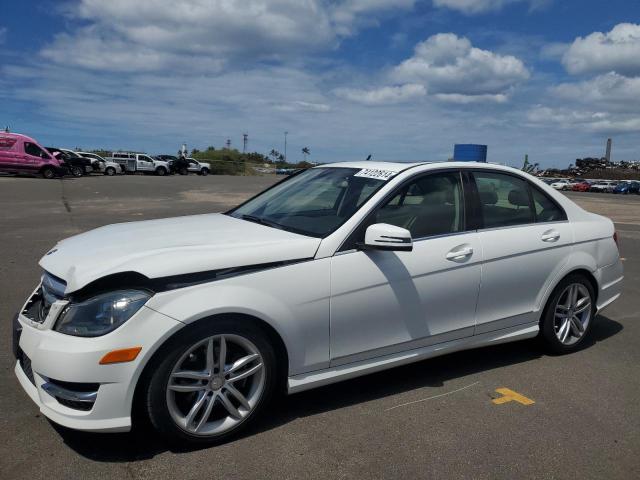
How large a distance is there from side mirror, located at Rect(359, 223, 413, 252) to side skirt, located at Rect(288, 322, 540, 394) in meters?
0.77

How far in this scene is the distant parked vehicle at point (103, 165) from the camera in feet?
134

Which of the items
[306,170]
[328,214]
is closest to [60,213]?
[306,170]

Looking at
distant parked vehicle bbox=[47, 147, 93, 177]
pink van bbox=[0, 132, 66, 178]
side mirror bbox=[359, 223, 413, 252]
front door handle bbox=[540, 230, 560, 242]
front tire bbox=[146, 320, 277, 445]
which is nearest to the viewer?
front tire bbox=[146, 320, 277, 445]

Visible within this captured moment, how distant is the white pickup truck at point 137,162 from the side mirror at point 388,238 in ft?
149

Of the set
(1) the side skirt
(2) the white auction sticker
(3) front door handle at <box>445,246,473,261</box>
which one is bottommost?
(1) the side skirt

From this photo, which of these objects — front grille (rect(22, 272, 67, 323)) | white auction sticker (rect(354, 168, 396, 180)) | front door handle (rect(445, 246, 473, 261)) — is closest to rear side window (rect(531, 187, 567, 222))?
front door handle (rect(445, 246, 473, 261))

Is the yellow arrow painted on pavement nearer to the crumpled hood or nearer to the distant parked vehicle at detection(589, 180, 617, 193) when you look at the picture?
the crumpled hood

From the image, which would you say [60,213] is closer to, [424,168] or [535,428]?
[424,168]

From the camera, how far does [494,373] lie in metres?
4.39

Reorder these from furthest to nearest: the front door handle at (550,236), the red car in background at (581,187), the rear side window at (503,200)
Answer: the red car in background at (581,187) < the front door handle at (550,236) < the rear side window at (503,200)

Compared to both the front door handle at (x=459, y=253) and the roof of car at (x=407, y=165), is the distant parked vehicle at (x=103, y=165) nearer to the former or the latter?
the roof of car at (x=407, y=165)

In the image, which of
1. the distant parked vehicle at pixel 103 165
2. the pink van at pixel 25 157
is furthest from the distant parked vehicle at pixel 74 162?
the pink van at pixel 25 157

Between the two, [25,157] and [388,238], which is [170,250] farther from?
[25,157]

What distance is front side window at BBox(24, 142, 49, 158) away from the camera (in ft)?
102
